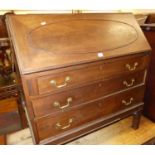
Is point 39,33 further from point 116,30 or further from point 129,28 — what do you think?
point 129,28

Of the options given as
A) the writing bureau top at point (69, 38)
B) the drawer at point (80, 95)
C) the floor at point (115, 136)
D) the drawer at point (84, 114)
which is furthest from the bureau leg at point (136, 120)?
the writing bureau top at point (69, 38)

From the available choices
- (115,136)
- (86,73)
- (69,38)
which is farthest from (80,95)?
(115,136)

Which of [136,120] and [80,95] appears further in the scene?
[136,120]

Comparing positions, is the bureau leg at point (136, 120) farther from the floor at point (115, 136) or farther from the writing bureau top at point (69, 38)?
the writing bureau top at point (69, 38)

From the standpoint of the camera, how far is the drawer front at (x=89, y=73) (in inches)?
36.4

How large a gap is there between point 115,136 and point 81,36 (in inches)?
41.5

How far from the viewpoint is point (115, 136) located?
60.9 inches

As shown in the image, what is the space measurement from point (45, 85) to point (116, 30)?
71cm

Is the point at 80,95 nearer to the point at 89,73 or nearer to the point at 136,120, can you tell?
the point at 89,73

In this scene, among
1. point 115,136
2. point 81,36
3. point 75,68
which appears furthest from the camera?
point 115,136

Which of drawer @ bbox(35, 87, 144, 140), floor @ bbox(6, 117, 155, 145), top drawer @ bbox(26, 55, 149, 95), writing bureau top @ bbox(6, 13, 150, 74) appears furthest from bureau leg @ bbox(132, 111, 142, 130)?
writing bureau top @ bbox(6, 13, 150, 74)

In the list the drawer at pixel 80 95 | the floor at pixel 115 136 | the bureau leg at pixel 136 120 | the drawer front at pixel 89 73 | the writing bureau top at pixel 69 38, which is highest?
the writing bureau top at pixel 69 38
